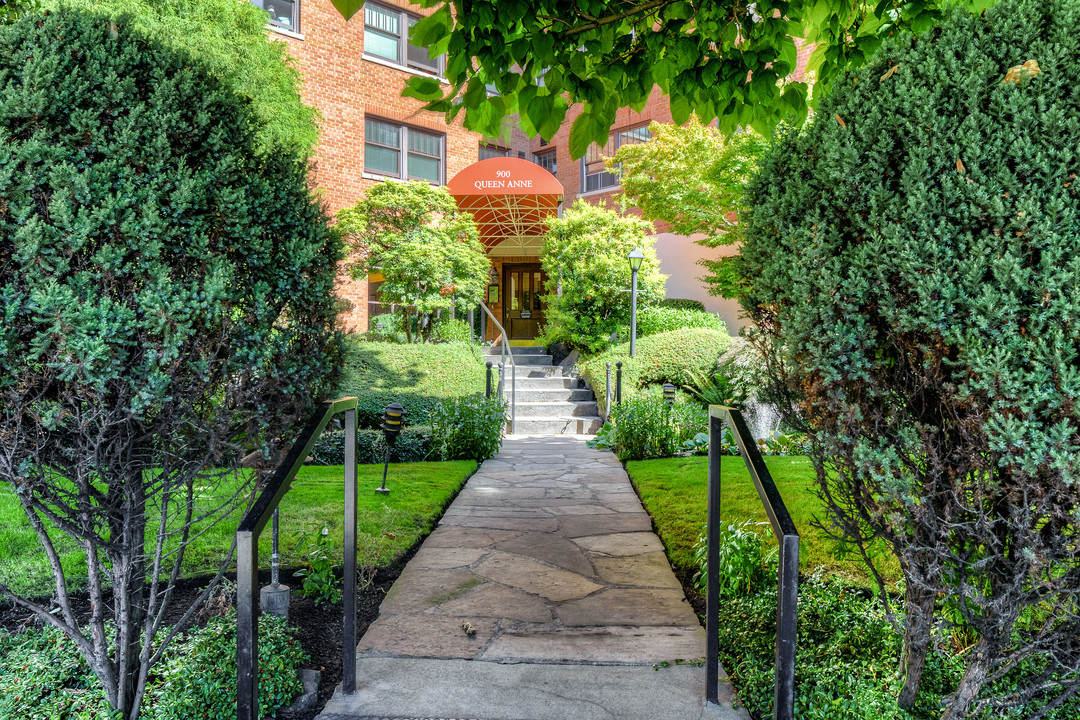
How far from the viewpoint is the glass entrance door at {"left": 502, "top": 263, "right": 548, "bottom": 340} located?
73.7ft

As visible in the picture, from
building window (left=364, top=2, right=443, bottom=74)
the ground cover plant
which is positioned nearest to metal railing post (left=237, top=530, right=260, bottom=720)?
the ground cover plant

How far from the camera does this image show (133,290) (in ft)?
7.06

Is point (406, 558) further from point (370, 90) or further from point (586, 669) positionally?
point (370, 90)

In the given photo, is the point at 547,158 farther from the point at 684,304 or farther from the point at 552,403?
the point at 552,403

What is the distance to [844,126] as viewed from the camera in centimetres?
230

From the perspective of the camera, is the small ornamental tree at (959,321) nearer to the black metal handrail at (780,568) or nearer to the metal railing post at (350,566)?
the black metal handrail at (780,568)

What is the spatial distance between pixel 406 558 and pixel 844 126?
366 centimetres

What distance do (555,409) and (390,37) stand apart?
11.7 m

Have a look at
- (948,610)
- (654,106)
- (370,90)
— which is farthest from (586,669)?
(654,106)

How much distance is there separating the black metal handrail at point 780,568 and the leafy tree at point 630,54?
4.97ft

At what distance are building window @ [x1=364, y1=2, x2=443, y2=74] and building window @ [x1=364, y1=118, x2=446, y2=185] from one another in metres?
1.72

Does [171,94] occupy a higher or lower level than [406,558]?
higher

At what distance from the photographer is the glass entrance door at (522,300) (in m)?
22.5

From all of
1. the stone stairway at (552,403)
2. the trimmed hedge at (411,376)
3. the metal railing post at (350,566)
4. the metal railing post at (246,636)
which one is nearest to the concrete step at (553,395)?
the stone stairway at (552,403)
